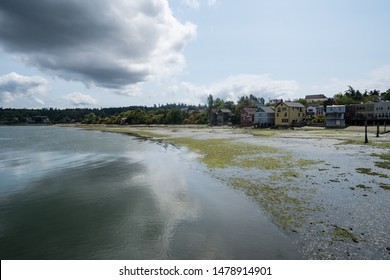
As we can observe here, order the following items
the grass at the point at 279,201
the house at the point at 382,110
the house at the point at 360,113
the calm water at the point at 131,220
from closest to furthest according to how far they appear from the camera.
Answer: the calm water at the point at 131,220
the grass at the point at 279,201
the house at the point at 382,110
the house at the point at 360,113

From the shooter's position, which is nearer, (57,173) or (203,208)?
(203,208)

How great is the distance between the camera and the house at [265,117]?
10494cm

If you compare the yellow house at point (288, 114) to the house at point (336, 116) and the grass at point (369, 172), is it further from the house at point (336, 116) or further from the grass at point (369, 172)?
the grass at point (369, 172)

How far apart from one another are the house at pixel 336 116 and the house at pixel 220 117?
5398 cm

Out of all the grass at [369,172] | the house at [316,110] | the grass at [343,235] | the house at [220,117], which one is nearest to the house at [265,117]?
the house at [316,110]

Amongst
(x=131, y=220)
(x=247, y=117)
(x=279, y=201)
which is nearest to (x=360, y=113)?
(x=247, y=117)

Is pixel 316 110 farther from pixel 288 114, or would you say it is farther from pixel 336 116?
pixel 336 116

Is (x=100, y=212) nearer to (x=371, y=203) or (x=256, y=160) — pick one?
(x=371, y=203)

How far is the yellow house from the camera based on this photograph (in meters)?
97.8

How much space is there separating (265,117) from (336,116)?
87.3ft

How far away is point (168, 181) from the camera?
72.1 ft

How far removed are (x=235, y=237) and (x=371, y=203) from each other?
9045mm

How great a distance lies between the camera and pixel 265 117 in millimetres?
105000

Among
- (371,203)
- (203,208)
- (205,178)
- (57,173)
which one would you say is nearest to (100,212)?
(203,208)
